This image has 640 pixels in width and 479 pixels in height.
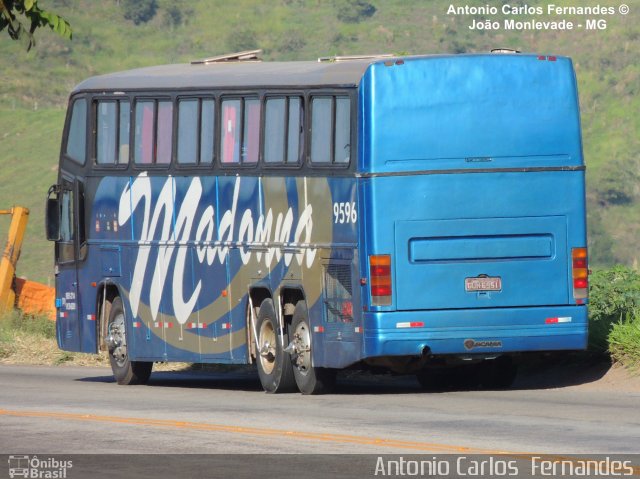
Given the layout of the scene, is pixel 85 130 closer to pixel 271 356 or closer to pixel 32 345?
pixel 271 356

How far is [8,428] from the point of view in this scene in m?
14.6

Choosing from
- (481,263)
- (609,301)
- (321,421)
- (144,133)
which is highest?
(144,133)

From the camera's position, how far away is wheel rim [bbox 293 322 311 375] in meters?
18.6

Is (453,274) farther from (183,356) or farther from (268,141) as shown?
(183,356)

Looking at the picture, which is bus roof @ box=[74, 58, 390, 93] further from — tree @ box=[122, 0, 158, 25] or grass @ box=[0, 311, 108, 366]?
tree @ box=[122, 0, 158, 25]

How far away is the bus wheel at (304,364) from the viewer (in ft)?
60.7

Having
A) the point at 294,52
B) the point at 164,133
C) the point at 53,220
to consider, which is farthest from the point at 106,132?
the point at 294,52

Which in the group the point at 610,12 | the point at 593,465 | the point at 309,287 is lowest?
the point at 593,465

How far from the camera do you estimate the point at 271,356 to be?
19.5 m

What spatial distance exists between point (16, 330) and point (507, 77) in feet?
45.5

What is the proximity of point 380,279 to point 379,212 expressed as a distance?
0.67 meters

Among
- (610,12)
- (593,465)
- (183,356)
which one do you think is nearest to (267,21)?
(610,12)

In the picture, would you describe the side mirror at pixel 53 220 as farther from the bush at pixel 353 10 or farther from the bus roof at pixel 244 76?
the bush at pixel 353 10

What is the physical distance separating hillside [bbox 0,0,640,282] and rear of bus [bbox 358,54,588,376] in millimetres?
61729
